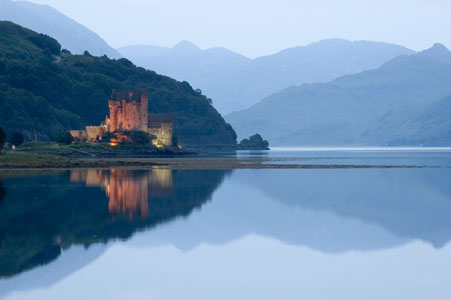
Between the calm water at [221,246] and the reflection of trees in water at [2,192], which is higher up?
the reflection of trees in water at [2,192]

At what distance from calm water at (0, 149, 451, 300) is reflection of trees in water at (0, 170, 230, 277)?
3.0 inches

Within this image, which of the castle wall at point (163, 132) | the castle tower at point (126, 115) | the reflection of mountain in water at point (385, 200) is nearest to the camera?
the reflection of mountain in water at point (385, 200)

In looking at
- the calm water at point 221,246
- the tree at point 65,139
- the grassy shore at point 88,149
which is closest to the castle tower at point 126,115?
the grassy shore at point 88,149

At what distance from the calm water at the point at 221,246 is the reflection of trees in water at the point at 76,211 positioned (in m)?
0.08

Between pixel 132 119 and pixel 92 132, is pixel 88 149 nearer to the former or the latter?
pixel 92 132

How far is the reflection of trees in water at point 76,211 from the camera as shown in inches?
939

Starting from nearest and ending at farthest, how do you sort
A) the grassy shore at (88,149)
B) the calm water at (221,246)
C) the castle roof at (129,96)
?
the calm water at (221,246)
the grassy shore at (88,149)
the castle roof at (129,96)

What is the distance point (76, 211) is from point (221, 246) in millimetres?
12920

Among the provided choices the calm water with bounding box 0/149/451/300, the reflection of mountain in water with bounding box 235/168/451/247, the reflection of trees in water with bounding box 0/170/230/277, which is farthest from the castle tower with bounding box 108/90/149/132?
the calm water with bounding box 0/149/451/300

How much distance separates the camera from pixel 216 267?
2088 centimetres

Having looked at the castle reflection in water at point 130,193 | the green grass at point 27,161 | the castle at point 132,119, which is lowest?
the castle reflection in water at point 130,193

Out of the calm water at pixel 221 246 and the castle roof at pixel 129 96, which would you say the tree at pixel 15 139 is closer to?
the castle roof at pixel 129 96

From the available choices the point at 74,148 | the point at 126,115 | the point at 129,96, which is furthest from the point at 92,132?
the point at 74,148

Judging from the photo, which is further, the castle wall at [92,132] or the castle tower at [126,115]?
the castle tower at [126,115]
